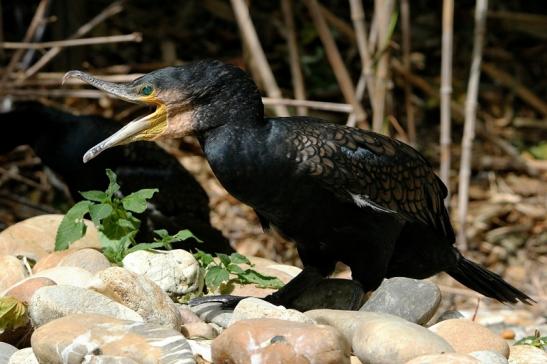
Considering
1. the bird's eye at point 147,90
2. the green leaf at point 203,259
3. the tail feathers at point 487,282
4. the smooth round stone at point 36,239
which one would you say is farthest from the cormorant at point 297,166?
the smooth round stone at point 36,239

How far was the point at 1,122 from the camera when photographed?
5.85 meters

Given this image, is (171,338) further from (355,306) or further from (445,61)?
(445,61)

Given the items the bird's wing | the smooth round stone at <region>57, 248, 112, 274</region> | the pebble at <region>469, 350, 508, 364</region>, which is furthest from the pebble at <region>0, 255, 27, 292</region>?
the pebble at <region>469, 350, 508, 364</region>

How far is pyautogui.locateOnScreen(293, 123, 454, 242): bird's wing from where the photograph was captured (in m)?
3.63

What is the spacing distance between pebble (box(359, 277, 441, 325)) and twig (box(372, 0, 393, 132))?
6.94 feet

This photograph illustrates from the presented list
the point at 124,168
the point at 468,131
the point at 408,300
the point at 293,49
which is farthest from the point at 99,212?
the point at 293,49

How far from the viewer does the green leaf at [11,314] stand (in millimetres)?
3205

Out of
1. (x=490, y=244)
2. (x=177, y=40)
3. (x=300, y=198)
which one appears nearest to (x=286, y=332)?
(x=300, y=198)

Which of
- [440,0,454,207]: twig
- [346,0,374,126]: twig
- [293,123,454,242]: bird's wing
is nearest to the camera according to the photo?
[293,123,454,242]: bird's wing

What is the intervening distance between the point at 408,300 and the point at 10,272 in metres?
1.37

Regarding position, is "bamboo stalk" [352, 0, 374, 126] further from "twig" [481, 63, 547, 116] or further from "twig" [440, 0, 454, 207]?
"twig" [481, 63, 547, 116]

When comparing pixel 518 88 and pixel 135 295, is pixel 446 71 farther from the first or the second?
pixel 135 295

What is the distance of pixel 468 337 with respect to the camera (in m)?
3.31

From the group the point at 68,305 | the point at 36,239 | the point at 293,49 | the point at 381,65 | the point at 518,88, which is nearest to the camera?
the point at 68,305
